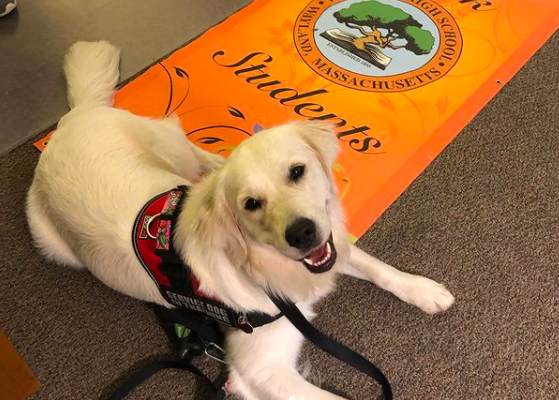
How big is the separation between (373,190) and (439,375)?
2.47 feet

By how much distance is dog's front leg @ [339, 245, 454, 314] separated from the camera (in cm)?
174

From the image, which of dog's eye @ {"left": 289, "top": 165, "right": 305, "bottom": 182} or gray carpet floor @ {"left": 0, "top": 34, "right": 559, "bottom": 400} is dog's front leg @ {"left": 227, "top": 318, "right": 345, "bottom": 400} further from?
dog's eye @ {"left": 289, "top": 165, "right": 305, "bottom": 182}

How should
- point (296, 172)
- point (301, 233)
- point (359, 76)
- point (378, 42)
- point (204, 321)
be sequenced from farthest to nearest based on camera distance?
point (378, 42), point (359, 76), point (204, 321), point (296, 172), point (301, 233)

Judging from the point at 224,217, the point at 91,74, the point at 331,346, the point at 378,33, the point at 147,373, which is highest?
the point at 224,217

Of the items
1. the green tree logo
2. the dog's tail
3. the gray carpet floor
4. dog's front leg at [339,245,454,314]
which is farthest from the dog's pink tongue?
Result: the green tree logo

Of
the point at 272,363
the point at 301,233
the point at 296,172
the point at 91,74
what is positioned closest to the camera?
the point at 301,233

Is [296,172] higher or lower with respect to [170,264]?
higher

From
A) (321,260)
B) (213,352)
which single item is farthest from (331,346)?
(213,352)

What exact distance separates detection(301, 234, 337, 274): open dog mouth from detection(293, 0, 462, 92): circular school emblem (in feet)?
4.18

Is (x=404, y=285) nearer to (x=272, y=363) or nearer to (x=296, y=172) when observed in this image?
(x=272, y=363)

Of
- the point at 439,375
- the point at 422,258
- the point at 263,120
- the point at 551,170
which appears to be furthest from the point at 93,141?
the point at 551,170

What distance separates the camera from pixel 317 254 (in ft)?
4.16

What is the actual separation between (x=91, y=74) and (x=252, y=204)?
129 centimetres

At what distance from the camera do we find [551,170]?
6.73ft
